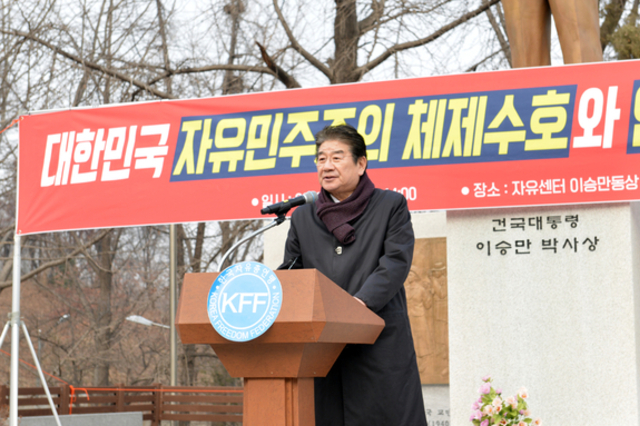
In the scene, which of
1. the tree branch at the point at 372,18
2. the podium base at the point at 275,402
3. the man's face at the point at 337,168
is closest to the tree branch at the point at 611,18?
the tree branch at the point at 372,18

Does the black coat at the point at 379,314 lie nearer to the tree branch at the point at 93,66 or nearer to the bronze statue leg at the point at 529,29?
the bronze statue leg at the point at 529,29

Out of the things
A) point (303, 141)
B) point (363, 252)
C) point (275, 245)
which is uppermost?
point (303, 141)

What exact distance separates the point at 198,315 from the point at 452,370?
2862 millimetres

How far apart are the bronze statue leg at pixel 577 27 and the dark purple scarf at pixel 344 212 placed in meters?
2.82

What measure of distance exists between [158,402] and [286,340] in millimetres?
12103

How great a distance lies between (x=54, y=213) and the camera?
5332 mm

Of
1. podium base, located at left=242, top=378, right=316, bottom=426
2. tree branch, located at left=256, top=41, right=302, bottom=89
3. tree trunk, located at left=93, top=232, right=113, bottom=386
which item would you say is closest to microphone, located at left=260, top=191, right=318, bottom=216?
podium base, located at left=242, top=378, right=316, bottom=426

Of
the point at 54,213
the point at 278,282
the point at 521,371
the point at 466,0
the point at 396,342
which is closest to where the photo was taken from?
the point at 278,282

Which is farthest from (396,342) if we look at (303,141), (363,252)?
(303,141)

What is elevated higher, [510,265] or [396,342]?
[510,265]

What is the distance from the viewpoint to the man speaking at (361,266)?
218cm

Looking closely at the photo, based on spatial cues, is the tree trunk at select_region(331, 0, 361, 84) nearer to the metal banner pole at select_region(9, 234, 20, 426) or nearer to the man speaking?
the metal banner pole at select_region(9, 234, 20, 426)

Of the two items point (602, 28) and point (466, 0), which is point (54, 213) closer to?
point (466, 0)

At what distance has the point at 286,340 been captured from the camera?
5.93 ft
